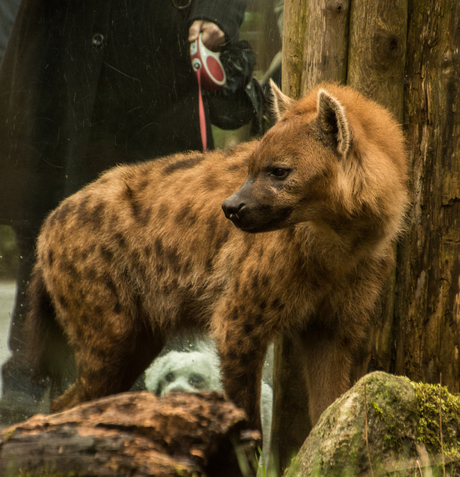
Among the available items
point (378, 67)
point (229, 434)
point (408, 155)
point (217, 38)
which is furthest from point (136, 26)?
point (229, 434)

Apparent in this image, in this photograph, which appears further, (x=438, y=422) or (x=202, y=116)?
(x=202, y=116)

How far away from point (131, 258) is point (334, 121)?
64.3 inches

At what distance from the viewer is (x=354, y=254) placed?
310 centimetres

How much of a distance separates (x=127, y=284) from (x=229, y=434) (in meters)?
1.85

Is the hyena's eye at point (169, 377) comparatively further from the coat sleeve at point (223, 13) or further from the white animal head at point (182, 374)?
the coat sleeve at point (223, 13)

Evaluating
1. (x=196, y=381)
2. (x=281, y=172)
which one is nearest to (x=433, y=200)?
(x=281, y=172)

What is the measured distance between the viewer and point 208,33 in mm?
4809

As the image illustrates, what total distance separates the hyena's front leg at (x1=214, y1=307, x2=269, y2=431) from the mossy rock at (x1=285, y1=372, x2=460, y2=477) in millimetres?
868

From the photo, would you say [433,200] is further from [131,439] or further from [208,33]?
[208,33]

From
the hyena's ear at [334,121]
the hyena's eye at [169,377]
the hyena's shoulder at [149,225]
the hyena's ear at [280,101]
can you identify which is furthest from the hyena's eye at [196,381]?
the hyena's ear at [334,121]

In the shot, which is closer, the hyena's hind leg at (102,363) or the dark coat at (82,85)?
the hyena's hind leg at (102,363)

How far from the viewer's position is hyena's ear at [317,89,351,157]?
107 inches

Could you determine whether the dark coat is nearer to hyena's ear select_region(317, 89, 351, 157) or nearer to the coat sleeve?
the coat sleeve

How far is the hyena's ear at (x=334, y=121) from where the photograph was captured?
272 cm
